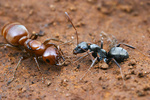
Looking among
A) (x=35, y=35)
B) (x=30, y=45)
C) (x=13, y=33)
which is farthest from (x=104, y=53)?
(x=13, y=33)

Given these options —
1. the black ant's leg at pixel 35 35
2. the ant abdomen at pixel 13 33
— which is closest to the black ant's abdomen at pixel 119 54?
the black ant's leg at pixel 35 35

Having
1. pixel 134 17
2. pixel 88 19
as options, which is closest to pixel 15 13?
pixel 88 19

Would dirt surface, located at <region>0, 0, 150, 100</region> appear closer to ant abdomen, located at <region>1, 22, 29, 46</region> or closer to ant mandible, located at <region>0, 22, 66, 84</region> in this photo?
ant mandible, located at <region>0, 22, 66, 84</region>

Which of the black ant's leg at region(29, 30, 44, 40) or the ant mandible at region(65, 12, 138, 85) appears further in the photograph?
the black ant's leg at region(29, 30, 44, 40)

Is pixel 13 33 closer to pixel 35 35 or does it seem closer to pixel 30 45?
pixel 35 35

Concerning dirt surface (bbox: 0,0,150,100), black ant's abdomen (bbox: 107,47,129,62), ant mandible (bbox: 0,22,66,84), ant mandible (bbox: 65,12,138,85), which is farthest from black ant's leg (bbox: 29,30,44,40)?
black ant's abdomen (bbox: 107,47,129,62)

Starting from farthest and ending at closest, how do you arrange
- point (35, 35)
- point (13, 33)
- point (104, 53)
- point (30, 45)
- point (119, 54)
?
point (35, 35), point (13, 33), point (30, 45), point (104, 53), point (119, 54)

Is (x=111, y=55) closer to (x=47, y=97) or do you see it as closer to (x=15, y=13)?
(x=47, y=97)
